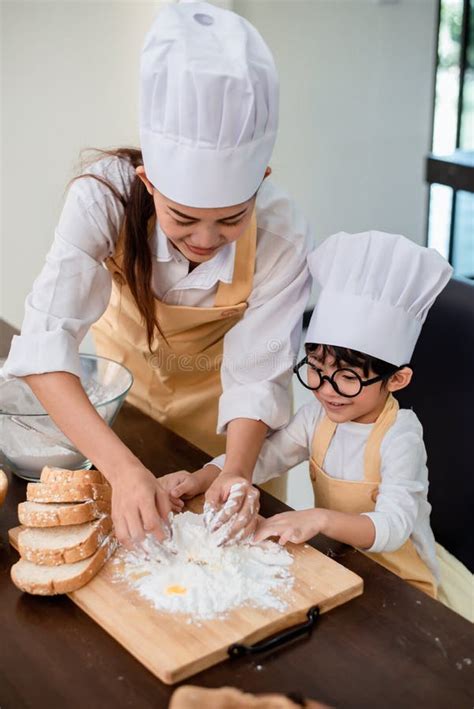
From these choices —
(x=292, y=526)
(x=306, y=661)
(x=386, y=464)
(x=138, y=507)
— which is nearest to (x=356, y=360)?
(x=386, y=464)

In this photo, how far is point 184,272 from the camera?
1680mm

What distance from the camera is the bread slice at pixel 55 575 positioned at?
48.0 inches

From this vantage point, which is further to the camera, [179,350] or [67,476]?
[179,350]

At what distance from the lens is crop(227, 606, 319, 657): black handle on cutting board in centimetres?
112

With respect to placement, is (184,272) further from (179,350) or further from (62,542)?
(62,542)

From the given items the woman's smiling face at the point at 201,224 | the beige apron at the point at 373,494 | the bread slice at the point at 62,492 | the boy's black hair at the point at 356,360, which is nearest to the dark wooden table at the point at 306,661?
the bread slice at the point at 62,492

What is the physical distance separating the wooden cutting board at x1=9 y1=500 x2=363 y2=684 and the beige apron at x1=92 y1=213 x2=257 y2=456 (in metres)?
0.55

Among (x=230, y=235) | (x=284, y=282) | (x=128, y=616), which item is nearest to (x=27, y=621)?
(x=128, y=616)

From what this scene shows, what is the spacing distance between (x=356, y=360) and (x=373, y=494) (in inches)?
8.9

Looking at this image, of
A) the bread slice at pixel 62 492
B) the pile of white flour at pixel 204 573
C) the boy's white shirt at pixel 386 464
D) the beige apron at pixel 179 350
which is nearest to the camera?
the pile of white flour at pixel 204 573

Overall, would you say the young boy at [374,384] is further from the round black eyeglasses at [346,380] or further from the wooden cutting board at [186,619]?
the wooden cutting board at [186,619]

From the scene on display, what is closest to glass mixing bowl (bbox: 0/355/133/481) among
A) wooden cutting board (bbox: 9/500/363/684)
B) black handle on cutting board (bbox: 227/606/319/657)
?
wooden cutting board (bbox: 9/500/363/684)

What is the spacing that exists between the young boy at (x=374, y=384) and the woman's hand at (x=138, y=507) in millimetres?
186

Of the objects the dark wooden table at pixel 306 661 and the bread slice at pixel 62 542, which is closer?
the dark wooden table at pixel 306 661
